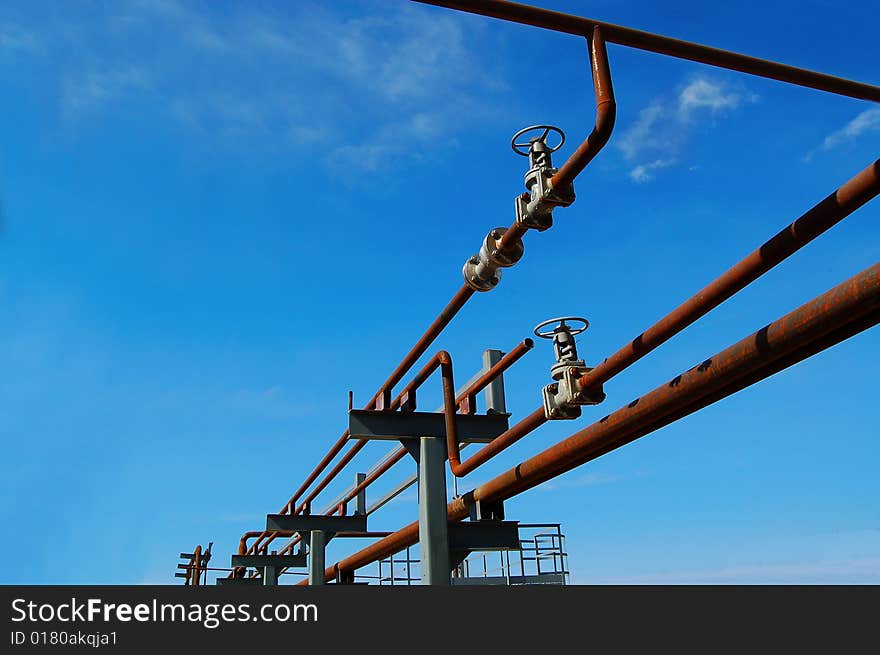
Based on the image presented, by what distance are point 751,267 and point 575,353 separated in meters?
1.52

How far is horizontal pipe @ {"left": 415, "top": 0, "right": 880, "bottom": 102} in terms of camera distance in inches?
156

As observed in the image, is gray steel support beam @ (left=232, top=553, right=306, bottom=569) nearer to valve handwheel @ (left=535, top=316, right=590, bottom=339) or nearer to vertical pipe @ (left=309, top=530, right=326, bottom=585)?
vertical pipe @ (left=309, top=530, right=326, bottom=585)

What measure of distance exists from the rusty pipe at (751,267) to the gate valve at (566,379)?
3.3 inches

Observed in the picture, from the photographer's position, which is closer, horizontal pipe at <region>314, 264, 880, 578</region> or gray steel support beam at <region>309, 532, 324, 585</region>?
horizontal pipe at <region>314, 264, 880, 578</region>

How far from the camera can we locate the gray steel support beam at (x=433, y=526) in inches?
265

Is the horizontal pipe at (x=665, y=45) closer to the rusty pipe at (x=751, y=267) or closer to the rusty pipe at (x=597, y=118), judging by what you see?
the rusty pipe at (x=597, y=118)

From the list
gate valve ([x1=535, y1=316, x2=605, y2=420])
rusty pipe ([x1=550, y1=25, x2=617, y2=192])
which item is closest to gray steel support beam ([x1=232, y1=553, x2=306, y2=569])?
gate valve ([x1=535, y1=316, x2=605, y2=420])

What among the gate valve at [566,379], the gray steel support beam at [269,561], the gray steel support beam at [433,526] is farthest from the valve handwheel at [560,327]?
the gray steel support beam at [269,561]

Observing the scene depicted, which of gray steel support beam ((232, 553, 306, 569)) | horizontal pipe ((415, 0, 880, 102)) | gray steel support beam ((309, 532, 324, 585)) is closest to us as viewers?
horizontal pipe ((415, 0, 880, 102))

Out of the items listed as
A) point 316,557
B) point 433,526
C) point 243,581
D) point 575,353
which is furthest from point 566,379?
point 243,581

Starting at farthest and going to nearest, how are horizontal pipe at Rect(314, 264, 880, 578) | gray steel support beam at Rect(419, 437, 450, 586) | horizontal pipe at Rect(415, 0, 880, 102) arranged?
gray steel support beam at Rect(419, 437, 450, 586) → horizontal pipe at Rect(415, 0, 880, 102) → horizontal pipe at Rect(314, 264, 880, 578)

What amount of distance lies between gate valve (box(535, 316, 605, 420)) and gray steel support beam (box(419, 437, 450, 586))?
87.8 inches
